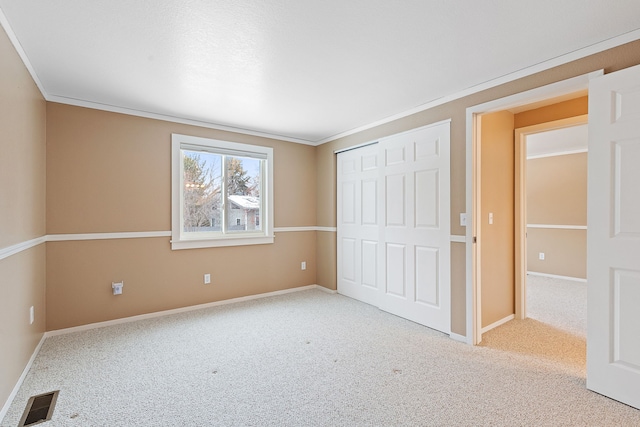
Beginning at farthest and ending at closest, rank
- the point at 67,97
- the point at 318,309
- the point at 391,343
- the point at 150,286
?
the point at 318,309
the point at 150,286
the point at 67,97
the point at 391,343

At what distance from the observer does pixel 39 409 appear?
187cm

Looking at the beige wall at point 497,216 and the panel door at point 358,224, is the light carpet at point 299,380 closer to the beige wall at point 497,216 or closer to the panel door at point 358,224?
the beige wall at point 497,216

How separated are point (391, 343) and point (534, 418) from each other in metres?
1.21

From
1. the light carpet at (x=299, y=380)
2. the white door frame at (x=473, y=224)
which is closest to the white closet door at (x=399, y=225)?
the white door frame at (x=473, y=224)

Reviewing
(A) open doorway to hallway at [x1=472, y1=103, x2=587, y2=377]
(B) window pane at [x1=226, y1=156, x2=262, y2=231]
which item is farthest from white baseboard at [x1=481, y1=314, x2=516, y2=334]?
(B) window pane at [x1=226, y1=156, x2=262, y2=231]

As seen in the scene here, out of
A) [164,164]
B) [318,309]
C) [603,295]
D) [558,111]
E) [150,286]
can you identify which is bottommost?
[318,309]

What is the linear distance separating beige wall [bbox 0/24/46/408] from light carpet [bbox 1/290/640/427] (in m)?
0.27

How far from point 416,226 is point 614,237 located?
1638 millimetres

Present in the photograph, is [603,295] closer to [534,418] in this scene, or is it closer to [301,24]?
[534,418]

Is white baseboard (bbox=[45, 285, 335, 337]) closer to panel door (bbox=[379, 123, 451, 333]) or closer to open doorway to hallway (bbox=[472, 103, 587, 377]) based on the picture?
panel door (bbox=[379, 123, 451, 333])

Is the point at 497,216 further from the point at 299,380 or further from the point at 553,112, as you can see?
the point at 299,380

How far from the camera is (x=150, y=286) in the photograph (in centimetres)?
351

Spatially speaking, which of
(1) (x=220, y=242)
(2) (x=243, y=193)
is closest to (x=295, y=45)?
(2) (x=243, y=193)

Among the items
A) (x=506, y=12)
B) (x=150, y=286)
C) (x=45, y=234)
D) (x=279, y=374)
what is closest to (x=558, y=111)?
(x=506, y=12)
